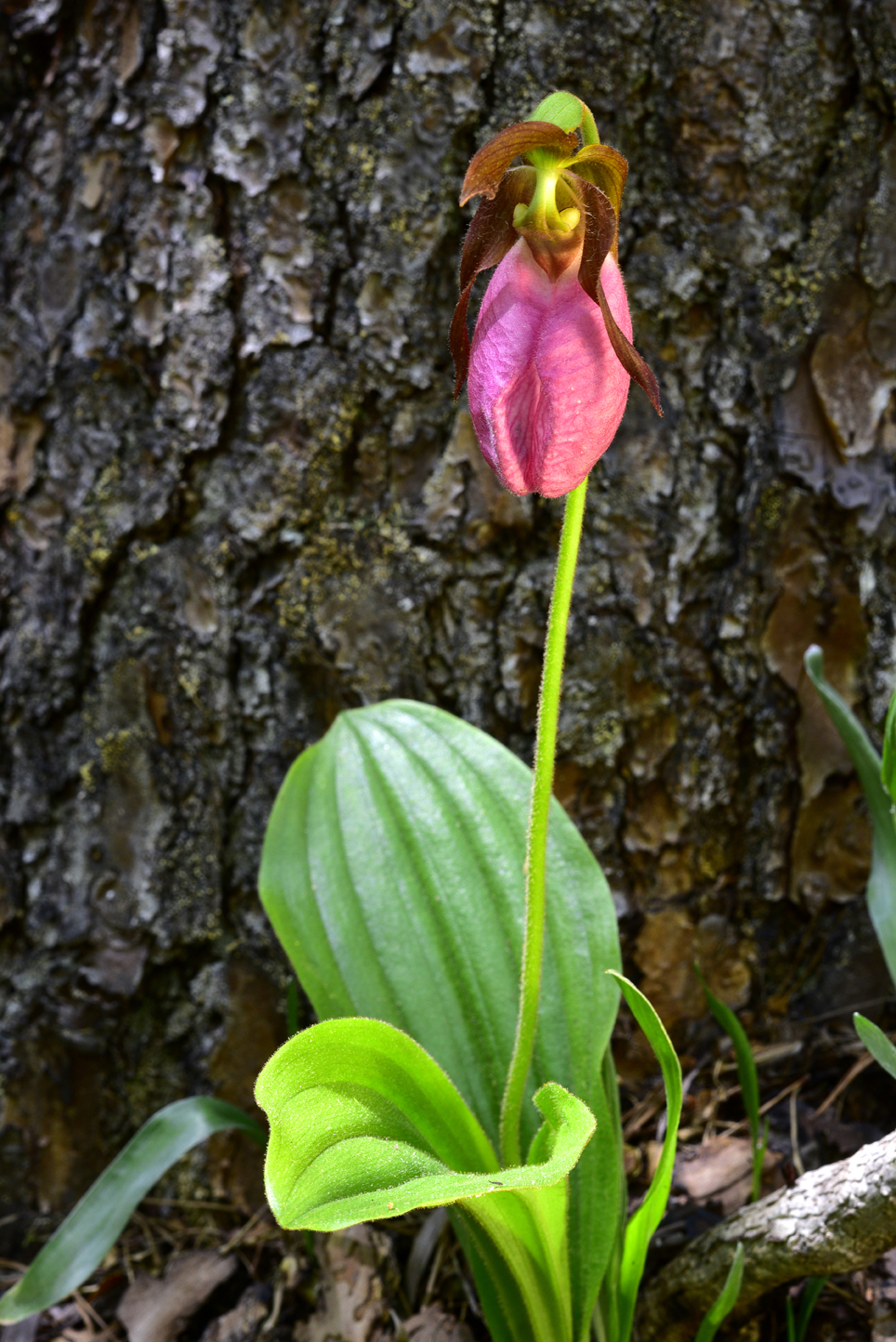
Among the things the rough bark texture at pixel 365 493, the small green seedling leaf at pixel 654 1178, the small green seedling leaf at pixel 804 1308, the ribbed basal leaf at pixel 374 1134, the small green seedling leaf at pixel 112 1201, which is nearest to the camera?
the ribbed basal leaf at pixel 374 1134

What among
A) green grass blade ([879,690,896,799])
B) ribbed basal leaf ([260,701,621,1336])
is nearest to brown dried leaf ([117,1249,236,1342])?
ribbed basal leaf ([260,701,621,1336])

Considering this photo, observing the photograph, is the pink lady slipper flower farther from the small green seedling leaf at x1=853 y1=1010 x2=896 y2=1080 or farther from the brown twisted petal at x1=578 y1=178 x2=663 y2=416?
the small green seedling leaf at x1=853 y1=1010 x2=896 y2=1080

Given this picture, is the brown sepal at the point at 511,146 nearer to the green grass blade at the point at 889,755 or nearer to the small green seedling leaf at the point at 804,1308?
the green grass blade at the point at 889,755

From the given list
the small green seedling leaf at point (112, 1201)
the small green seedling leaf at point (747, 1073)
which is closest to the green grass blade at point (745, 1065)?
the small green seedling leaf at point (747, 1073)

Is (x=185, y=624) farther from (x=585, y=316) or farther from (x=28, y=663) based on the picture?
(x=585, y=316)

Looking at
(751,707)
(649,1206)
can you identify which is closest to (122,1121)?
(649,1206)
